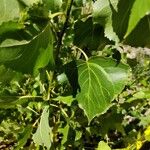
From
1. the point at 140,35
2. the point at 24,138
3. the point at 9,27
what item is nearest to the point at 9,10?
the point at 9,27

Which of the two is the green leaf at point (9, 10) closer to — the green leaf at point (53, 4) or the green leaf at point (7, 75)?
the green leaf at point (53, 4)

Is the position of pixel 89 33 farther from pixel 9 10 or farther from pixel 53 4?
pixel 9 10

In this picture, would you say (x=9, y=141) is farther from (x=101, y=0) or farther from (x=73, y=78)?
(x=101, y=0)

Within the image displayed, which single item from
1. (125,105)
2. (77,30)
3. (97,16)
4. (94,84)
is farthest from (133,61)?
(97,16)

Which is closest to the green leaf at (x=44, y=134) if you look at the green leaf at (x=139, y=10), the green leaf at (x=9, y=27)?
the green leaf at (x=9, y=27)

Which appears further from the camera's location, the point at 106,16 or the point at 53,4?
the point at 53,4
